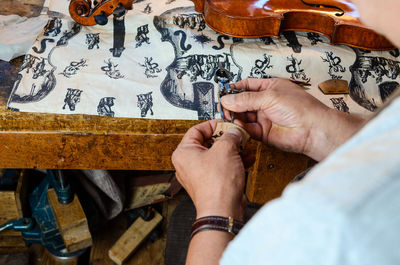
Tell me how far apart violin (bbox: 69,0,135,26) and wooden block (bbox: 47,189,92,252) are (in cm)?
71

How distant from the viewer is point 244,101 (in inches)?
35.5

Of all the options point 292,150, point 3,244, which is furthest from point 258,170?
point 3,244

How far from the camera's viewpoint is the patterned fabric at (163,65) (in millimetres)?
1046

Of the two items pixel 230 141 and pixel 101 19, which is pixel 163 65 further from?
pixel 230 141

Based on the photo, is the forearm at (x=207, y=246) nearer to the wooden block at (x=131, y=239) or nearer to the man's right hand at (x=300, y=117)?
the man's right hand at (x=300, y=117)

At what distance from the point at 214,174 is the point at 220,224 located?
0.10 metres

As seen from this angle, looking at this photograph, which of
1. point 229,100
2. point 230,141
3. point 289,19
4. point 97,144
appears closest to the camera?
point 230,141

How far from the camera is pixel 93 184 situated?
1562mm

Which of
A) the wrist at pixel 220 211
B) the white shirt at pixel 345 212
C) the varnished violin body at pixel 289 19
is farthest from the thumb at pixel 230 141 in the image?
the varnished violin body at pixel 289 19

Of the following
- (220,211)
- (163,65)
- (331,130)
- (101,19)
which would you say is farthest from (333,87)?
(101,19)

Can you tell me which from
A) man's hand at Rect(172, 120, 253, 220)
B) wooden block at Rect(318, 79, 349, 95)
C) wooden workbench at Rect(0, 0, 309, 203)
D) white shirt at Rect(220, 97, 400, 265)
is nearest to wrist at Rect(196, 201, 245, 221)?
man's hand at Rect(172, 120, 253, 220)

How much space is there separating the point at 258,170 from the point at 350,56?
1.63ft

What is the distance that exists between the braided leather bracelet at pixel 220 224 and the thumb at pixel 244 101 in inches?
12.6

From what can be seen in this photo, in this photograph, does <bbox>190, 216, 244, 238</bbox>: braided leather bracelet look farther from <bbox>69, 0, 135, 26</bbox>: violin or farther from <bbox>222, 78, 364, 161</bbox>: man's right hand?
<bbox>69, 0, 135, 26</bbox>: violin
